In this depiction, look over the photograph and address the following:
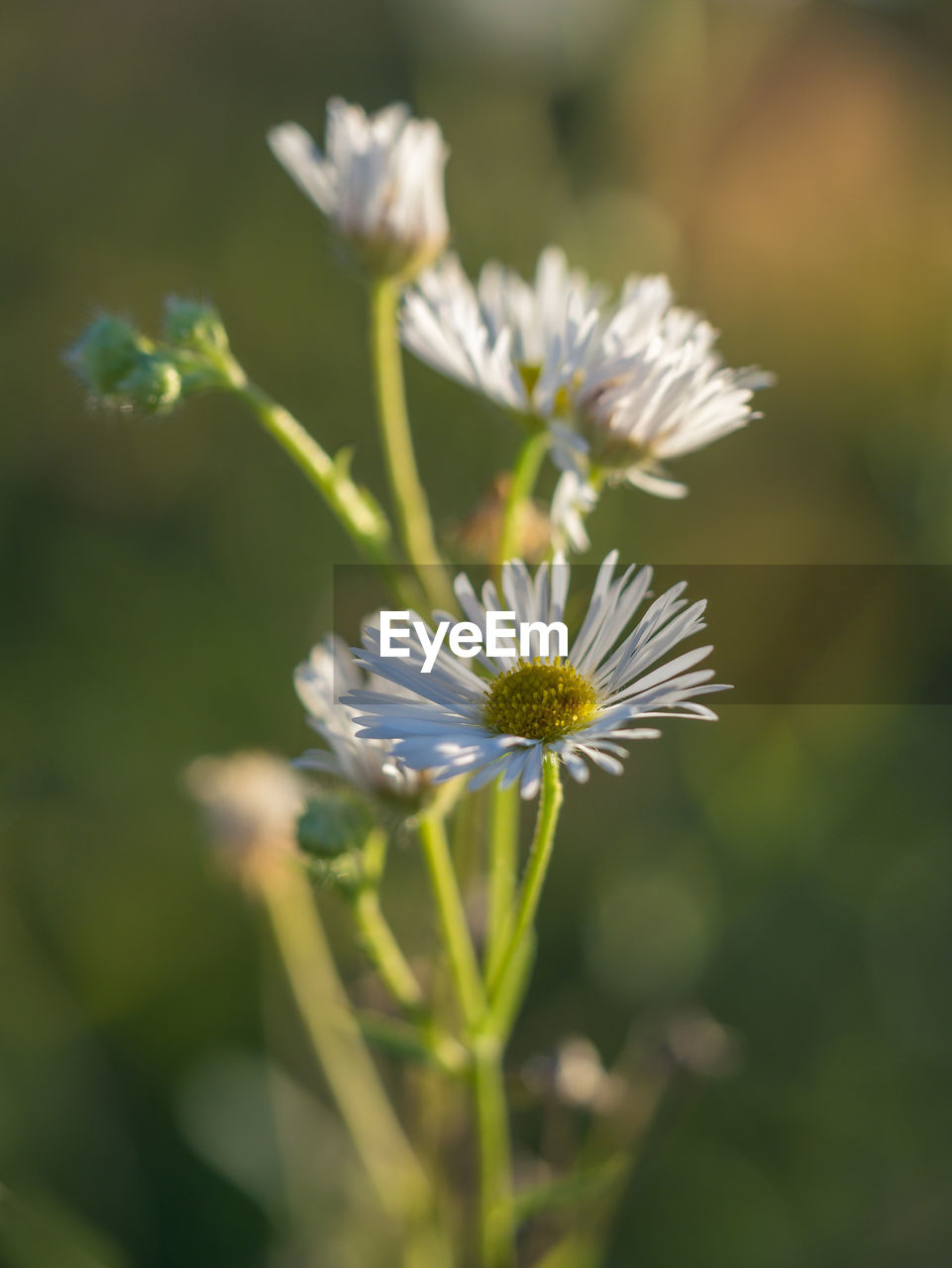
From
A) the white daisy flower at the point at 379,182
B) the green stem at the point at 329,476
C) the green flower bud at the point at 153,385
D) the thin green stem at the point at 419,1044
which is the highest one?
the white daisy flower at the point at 379,182

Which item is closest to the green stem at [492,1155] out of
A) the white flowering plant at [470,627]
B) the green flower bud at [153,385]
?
the white flowering plant at [470,627]

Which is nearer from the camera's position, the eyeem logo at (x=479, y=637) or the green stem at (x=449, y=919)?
the eyeem logo at (x=479, y=637)

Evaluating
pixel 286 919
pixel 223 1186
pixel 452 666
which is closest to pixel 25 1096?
pixel 223 1186

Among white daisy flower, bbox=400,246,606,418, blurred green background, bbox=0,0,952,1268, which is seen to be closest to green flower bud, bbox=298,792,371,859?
white daisy flower, bbox=400,246,606,418

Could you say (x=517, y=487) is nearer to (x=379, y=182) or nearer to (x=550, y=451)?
(x=550, y=451)

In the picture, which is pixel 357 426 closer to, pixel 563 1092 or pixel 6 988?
pixel 6 988

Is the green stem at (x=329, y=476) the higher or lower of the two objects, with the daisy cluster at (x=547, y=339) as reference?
lower

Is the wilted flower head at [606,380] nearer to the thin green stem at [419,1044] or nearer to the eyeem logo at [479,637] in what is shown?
the eyeem logo at [479,637]
